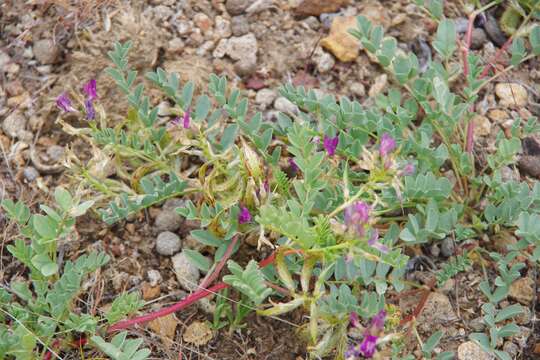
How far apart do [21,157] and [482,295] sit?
172 cm

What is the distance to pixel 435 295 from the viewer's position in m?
2.50

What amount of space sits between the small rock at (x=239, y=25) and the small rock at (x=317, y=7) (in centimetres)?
22

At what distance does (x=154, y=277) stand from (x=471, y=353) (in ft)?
3.51

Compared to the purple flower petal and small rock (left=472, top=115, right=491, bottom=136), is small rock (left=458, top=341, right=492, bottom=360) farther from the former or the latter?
the purple flower petal

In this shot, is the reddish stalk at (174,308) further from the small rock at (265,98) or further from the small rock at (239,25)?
the small rock at (239,25)

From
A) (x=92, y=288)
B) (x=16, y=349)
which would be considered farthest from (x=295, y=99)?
(x=16, y=349)

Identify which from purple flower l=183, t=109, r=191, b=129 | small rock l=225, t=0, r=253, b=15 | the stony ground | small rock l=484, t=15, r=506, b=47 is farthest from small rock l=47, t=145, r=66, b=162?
small rock l=484, t=15, r=506, b=47

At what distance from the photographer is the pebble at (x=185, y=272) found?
8.18 feet

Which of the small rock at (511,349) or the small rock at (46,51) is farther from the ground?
the small rock at (46,51)

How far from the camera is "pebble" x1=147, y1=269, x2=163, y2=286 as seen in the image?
2.51 metres

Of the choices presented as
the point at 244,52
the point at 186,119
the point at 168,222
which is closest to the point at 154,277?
the point at 168,222

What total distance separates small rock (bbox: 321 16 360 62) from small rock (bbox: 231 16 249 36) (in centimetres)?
32

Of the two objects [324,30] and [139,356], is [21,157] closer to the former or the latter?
[139,356]

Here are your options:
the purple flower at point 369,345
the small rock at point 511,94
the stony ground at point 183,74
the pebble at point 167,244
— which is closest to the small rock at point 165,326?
the stony ground at point 183,74
